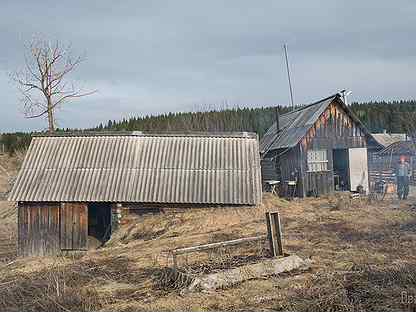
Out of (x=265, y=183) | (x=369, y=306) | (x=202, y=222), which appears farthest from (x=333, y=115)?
(x=369, y=306)

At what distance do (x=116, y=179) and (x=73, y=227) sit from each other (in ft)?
8.25

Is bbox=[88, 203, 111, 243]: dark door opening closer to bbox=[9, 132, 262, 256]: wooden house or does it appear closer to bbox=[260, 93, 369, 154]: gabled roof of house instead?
bbox=[9, 132, 262, 256]: wooden house

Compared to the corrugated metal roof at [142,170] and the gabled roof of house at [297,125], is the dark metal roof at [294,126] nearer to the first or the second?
the gabled roof of house at [297,125]

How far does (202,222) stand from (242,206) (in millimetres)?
1866

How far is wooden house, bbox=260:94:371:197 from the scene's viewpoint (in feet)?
Answer: 77.7

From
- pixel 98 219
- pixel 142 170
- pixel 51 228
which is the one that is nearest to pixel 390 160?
pixel 142 170

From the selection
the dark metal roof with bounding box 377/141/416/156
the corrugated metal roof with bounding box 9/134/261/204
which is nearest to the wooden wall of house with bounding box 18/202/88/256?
the corrugated metal roof with bounding box 9/134/261/204

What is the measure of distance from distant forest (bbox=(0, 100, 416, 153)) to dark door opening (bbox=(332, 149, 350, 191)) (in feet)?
94.1

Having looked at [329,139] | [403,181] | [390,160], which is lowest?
[403,181]

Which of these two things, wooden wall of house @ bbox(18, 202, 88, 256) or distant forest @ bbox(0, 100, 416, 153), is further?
distant forest @ bbox(0, 100, 416, 153)

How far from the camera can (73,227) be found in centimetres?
1753

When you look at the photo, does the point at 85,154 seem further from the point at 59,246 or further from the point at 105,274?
the point at 105,274

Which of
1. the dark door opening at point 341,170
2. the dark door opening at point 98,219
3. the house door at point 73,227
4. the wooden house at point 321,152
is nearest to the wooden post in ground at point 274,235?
the house door at point 73,227

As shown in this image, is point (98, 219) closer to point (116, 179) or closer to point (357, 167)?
point (116, 179)
